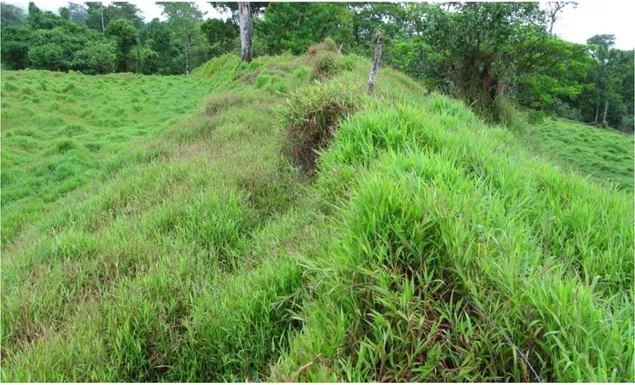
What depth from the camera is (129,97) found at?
16578 millimetres

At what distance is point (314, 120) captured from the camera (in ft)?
16.1

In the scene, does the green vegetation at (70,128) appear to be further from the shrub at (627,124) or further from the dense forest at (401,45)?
the shrub at (627,124)

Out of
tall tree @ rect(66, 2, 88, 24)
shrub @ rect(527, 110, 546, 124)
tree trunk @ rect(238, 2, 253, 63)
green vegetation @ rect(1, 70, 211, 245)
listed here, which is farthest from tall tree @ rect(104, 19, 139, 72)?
shrub @ rect(527, 110, 546, 124)

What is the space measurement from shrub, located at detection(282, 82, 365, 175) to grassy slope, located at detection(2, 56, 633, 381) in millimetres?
614

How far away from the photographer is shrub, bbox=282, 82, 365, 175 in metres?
4.83

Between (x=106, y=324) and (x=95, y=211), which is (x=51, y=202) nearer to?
(x=95, y=211)

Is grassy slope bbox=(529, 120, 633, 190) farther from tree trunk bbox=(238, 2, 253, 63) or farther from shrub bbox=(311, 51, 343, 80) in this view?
tree trunk bbox=(238, 2, 253, 63)

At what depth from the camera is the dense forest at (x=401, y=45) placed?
10.2 metres

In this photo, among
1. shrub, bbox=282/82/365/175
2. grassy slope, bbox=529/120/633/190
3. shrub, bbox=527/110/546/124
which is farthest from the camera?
grassy slope, bbox=529/120/633/190

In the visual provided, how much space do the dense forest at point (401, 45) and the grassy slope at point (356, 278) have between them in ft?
23.9

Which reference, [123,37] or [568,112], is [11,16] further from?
[568,112]

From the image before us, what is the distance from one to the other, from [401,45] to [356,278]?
1168cm

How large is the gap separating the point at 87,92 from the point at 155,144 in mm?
11317

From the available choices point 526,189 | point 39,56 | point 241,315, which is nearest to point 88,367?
point 241,315
